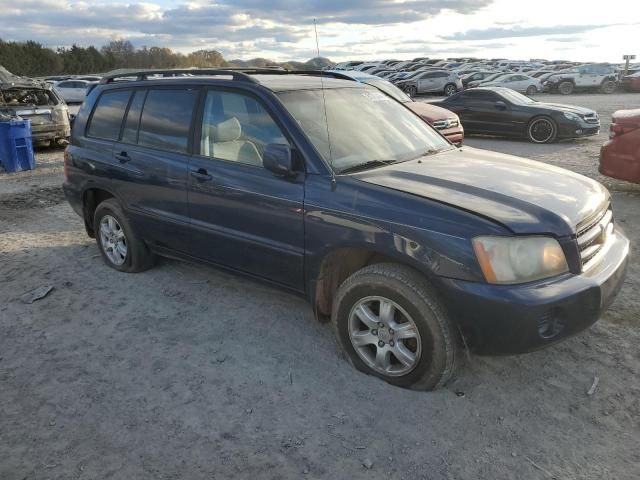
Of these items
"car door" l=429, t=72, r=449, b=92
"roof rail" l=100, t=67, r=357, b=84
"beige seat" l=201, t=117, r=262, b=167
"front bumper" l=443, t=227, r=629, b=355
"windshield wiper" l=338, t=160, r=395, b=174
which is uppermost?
"car door" l=429, t=72, r=449, b=92

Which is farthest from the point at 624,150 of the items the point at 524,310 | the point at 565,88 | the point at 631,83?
the point at 631,83

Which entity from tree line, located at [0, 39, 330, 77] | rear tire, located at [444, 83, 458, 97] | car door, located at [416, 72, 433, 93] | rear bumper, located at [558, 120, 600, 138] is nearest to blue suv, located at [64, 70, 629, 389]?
rear bumper, located at [558, 120, 600, 138]

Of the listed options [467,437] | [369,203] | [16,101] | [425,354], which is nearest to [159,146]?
[369,203]

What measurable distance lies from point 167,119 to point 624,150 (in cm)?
587

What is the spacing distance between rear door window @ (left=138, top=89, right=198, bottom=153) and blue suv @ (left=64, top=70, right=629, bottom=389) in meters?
0.01

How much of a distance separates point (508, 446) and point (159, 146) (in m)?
3.32

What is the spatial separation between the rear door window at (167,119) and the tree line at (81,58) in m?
40.8

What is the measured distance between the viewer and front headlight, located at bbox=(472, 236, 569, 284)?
276 cm

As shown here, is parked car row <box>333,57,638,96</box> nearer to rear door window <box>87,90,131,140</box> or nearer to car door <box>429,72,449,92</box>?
car door <box>429,72,449,92</box>

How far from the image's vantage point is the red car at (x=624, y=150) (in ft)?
22.8

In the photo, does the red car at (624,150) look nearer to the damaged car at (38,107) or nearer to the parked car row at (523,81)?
the damaged car at (38,107)

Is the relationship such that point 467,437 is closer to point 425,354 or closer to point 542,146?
point 425,354

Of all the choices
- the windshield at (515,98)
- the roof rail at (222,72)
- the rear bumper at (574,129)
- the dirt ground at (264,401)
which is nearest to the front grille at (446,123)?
the rear bumper at (574,129)

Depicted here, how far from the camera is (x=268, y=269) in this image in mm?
3736
